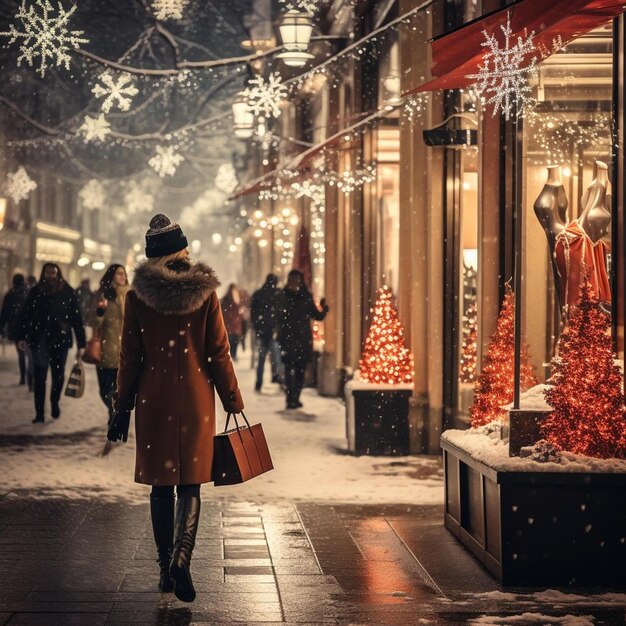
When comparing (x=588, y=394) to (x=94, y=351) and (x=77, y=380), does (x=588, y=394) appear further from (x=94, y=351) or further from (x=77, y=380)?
(x=77, y=380)

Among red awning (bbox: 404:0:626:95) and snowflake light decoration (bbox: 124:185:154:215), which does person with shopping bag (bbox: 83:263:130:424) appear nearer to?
red awning (bbox: 404:0:626:95)

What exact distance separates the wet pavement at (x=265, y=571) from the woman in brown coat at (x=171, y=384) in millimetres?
494

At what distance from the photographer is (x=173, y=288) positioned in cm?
719

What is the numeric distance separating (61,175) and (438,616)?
155 feet

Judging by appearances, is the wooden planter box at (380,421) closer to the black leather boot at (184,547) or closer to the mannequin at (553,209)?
the mannequin at (553,209)

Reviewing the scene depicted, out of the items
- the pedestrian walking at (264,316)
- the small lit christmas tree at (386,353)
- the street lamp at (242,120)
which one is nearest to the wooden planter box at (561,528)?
the small lit christmas tree at (386,353)

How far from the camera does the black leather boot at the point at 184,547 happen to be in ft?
22.5

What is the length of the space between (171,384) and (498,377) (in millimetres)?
2858

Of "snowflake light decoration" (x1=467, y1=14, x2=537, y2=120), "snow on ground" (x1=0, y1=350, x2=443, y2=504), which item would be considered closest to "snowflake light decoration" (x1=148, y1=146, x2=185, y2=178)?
"snow on ground" (x1=0, y1=350, x2=443, y2=504)

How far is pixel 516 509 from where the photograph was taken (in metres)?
7.22

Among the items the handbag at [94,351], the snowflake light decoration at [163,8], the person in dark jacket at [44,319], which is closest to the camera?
the snowflake light decoration at [163,8]

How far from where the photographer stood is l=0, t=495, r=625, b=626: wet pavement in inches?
261

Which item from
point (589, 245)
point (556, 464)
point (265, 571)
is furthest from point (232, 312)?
point (556, 464)

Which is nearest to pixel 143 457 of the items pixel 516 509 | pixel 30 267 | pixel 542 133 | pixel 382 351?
pixel 516 509
